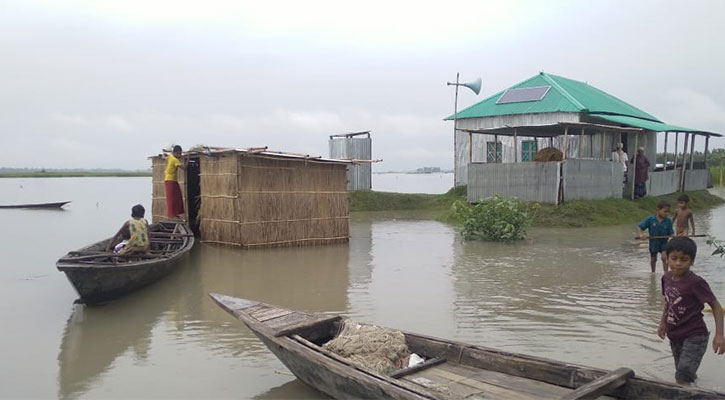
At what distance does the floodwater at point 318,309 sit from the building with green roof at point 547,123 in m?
7.03

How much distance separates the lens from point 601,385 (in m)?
3.43

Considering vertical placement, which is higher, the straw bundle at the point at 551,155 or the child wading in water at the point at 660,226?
the straw bundle at the point at 551,155

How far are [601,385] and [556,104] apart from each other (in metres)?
17.2

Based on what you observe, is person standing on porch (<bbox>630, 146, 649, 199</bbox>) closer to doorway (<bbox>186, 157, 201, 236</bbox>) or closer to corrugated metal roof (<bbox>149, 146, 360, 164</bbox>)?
corrugated metal roof (<bbox>149, 146, 360, 164</bbox>)

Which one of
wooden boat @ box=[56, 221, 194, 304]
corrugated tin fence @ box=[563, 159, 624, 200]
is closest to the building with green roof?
corrugated tin fence @ box=[563, 159, 624, 200]

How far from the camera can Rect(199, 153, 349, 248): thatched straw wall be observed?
1130cm

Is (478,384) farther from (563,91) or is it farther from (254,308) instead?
(563,91)

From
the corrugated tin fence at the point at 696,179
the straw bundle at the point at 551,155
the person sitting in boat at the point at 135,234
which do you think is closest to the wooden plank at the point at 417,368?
the person sitting in boat at the point at 135,234

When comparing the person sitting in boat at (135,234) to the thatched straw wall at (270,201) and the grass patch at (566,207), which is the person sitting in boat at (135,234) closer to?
the thatched straw wall at (270,201)

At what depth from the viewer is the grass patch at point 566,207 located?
15.3 metres

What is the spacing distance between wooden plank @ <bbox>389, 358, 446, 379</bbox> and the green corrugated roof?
51.9 ft

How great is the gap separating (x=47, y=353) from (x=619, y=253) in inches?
382

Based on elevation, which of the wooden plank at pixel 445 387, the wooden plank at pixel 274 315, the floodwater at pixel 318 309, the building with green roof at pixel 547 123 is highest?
the building with green roof at pixel 547 123

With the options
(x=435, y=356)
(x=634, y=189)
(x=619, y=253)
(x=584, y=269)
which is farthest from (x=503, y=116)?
(x=435, y=356)
